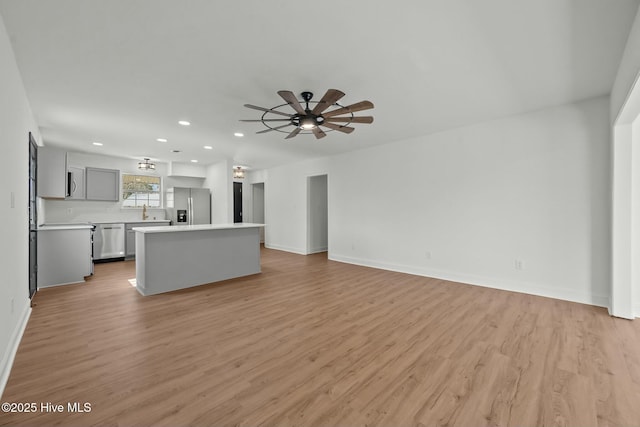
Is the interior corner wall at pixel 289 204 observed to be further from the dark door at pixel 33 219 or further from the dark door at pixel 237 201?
the dark door at pixel 33 219

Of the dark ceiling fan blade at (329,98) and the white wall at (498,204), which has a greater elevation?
the dark ceiling fan blade at (329,98)

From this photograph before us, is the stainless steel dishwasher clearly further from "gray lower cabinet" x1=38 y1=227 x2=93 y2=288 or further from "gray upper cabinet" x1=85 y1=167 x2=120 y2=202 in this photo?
"gray lower cabinet" x1=38 y1=227 x2=93 y2=288

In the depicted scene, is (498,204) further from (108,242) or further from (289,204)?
(108,242)

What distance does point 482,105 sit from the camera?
362 centimetres

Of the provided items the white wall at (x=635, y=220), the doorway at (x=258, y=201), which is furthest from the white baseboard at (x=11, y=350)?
the doorway at (x=258, y=201)

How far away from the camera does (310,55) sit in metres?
2.43

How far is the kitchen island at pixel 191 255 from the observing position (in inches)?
156

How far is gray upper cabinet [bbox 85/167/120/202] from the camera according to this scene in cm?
643

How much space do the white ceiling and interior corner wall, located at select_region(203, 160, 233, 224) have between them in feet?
10.4

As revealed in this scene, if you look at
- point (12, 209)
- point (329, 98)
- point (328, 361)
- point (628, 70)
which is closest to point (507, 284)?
point (628, 70)

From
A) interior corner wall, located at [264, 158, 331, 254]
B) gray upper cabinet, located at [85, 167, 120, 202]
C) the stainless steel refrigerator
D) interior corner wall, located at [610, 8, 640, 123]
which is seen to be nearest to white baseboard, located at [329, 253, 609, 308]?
interior corner wall, located at [610, 8, 640, 123]

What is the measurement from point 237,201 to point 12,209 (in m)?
7.00

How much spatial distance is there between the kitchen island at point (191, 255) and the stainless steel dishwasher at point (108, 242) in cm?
281

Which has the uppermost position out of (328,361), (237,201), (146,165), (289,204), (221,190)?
(146,165)
